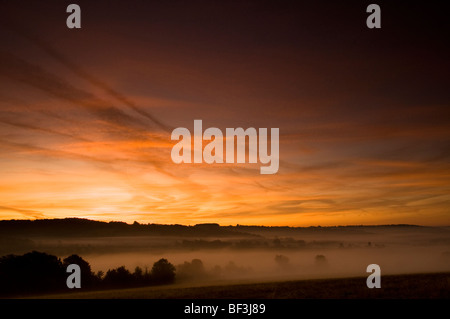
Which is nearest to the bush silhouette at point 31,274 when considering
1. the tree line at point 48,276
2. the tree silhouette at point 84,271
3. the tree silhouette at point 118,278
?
the tree line at point 48,276

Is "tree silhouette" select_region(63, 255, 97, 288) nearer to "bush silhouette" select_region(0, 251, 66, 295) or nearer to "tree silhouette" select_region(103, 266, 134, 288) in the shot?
"bush silhouette" select_region(0, 251, 66, 295)

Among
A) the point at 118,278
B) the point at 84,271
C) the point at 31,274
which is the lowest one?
the point at 118,278

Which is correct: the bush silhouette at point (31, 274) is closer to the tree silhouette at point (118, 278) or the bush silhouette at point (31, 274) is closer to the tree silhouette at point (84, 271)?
the tree silhouette at point (84, 271)

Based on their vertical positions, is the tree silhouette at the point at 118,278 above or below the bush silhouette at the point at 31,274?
below

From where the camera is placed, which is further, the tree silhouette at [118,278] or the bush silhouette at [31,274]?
the tree silhouette at [118,278]

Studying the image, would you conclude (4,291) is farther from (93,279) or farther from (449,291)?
(449,291)

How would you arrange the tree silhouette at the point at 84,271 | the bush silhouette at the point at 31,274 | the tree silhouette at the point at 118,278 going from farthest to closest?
the tree silhouette at the point at 118,278 → the tree silhouette at the point at 84,271 → the bush silhouette at the point at 31,274

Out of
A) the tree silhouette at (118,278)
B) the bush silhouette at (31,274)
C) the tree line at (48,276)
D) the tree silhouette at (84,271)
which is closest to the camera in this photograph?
the bush silhouette at (31,274)

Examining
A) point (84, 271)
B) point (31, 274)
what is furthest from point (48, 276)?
point (84, 271)

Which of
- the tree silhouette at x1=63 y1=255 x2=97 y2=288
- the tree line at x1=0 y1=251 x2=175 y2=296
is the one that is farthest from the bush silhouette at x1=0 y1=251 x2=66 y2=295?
the tree silhouette at x1=63 y1=255 x2=97 y2=288

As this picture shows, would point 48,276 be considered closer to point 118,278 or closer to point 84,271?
point 84,271
